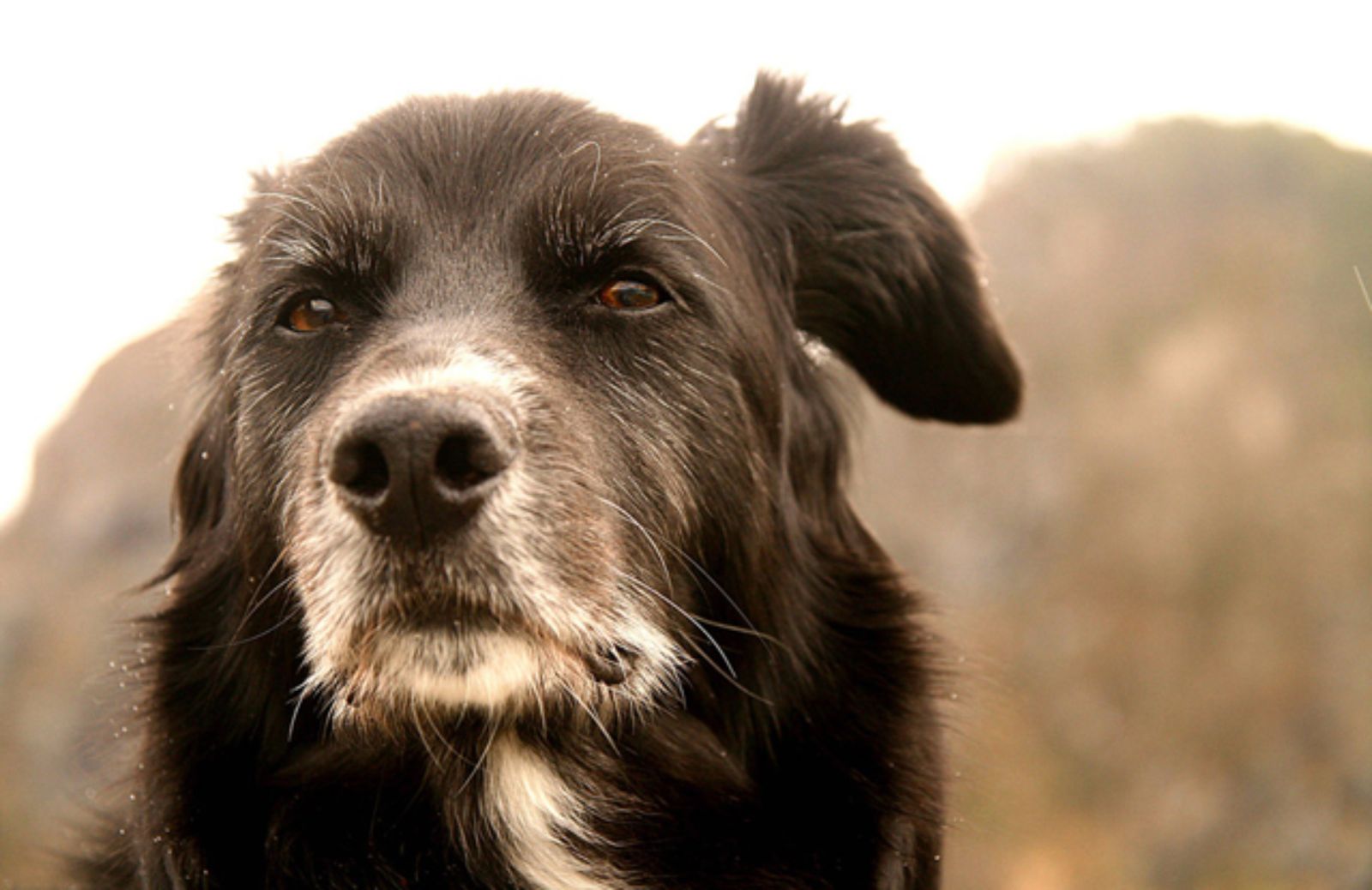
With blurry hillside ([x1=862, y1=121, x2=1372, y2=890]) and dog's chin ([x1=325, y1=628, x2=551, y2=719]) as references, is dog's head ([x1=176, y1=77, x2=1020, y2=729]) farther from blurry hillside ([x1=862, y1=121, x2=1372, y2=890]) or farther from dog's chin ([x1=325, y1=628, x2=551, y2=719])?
blurry hillside ([x1=862, y1=121, x2=1372, y2=890])

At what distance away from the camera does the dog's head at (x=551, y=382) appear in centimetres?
317

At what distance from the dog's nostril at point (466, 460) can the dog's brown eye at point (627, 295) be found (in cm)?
77

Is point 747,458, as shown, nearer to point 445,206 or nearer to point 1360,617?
point 445,206

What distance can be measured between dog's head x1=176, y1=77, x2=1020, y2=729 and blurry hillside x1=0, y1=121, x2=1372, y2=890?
60.4 ft

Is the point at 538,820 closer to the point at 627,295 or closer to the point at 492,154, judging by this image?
the point at 627,295

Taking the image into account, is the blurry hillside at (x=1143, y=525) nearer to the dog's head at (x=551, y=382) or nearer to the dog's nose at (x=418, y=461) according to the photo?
the dog's head at (x=551, y=382)

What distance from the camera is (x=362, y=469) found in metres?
3.01

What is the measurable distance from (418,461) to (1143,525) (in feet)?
92.7

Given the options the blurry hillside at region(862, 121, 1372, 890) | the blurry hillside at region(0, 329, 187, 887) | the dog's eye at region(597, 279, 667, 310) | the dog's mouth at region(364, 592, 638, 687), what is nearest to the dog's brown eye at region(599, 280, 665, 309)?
the dog's eye at region(597, 279, 667, 310)

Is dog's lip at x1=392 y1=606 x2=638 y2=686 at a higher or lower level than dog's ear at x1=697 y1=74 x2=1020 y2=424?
lower

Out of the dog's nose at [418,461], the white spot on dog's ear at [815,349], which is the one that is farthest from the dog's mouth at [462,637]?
the white spot on dog's ear at [815,349]

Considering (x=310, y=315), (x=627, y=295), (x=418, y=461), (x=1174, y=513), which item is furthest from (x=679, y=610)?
(x=1174, y=513)

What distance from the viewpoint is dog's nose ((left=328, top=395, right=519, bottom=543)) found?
Result: 290cm

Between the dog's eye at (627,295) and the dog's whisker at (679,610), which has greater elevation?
the dog's eye at (627,295)
